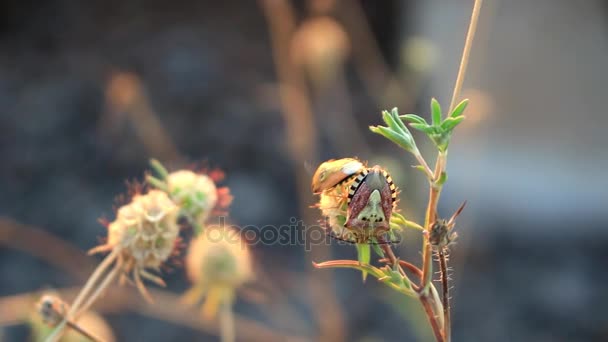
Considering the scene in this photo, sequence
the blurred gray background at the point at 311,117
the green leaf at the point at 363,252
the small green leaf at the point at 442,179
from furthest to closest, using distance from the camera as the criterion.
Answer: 1. the blurred gray background at the point at 311,117
2. the green leaf at the point at 363,252
3. the small green leaf at the point at 442,179

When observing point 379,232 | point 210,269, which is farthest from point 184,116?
point 379,232

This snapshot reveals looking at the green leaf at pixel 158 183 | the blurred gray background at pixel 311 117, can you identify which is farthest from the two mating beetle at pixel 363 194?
the blurred gray background at pixel 311 117

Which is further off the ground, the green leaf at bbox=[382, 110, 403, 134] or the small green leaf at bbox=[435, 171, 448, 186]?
the green leaf at bbox=[382, 110, 403, 134]

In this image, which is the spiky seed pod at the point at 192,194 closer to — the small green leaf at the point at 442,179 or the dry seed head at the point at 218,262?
the dry seed head at the point at 218,262

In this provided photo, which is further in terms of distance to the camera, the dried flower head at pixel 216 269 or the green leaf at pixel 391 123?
the dried flower head at pixel 216 269

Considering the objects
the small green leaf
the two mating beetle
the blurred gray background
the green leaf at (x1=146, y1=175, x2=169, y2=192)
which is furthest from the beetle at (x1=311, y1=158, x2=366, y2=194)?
the blurred gray background

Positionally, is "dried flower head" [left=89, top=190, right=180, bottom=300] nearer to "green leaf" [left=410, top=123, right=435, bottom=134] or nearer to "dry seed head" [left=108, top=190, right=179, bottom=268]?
"dry seed head" [left=108, top=190, right=179, bottom=268]

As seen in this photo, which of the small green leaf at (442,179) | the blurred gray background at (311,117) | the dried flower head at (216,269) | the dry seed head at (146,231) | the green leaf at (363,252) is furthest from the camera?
the blurred gray background at (311,117)
